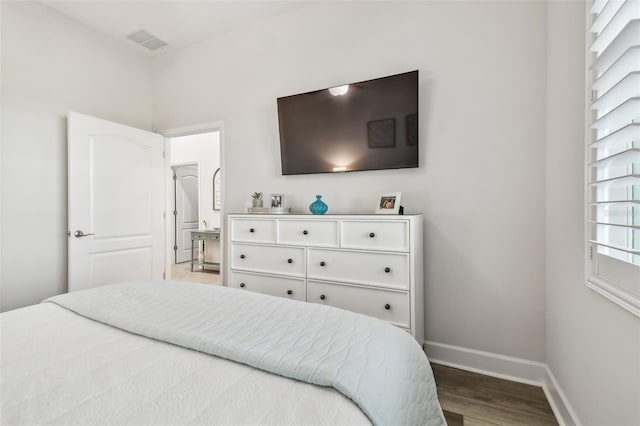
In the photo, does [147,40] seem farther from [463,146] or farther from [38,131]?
[463,146]

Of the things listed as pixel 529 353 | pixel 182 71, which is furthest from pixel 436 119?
pixel 182 71

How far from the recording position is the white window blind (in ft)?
3.14

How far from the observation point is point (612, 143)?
1.09 meters

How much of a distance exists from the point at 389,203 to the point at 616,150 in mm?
1249

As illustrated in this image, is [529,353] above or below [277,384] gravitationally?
below

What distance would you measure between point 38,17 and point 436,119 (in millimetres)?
3646

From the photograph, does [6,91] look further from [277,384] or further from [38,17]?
[277,384]

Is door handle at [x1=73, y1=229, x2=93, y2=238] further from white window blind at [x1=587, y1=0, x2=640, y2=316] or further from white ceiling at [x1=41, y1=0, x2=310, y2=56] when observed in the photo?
white window blind at [x1=587, y1=0, x2=640, y2=316]

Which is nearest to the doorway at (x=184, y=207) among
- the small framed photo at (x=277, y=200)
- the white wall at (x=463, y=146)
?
the small framed photo at (x=277, y=200)

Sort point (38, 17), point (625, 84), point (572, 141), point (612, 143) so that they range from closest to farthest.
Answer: point (625, 84)
point (612, 143)
point (572, 141)
point (38, 17)

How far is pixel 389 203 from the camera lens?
227 cm

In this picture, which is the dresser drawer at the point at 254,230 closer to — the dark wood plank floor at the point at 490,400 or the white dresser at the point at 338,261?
the white dresser at the point at 338,261

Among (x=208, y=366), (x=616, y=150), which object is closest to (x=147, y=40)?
(x=208, y=366)

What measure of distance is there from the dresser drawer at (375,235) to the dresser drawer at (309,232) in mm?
89
